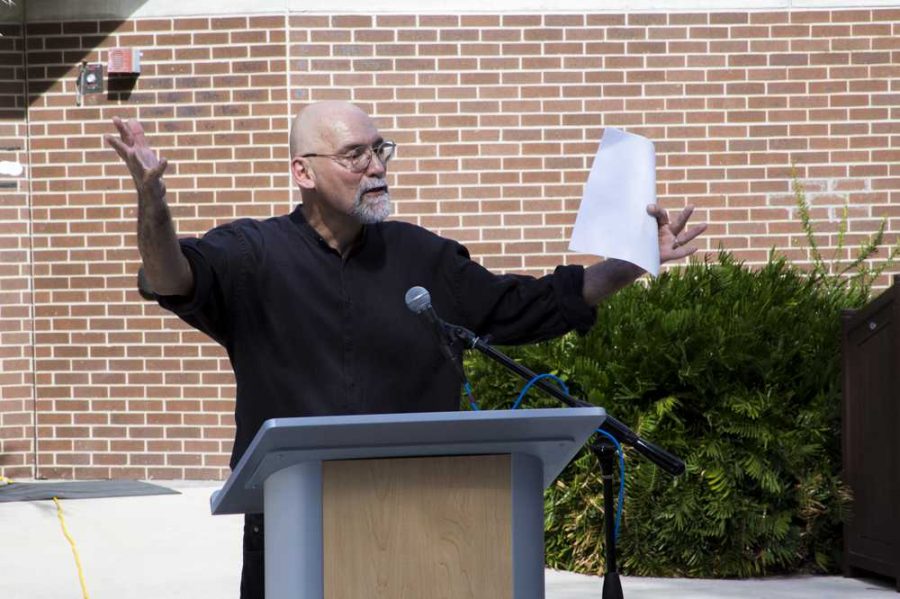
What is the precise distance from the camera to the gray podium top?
2.56 metres

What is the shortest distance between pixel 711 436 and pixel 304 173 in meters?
3.73

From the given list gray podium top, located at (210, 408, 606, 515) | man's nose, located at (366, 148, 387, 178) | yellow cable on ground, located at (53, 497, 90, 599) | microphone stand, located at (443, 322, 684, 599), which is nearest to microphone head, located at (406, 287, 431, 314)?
microphone stand, located at (443, 322, 684, 599)

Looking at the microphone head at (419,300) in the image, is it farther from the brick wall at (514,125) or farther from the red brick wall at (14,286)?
the red brick wall at (14,286)

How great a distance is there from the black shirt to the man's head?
0.16 meters

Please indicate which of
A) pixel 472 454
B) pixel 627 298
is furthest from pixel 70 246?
pixel 472 454

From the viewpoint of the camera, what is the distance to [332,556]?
2666 millimetres

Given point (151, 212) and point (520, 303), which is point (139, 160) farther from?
point (520, 303)

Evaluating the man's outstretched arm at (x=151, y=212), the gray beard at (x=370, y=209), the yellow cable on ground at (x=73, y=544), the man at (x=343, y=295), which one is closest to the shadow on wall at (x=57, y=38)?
the yellow cable on ground at (x=73, y=544)

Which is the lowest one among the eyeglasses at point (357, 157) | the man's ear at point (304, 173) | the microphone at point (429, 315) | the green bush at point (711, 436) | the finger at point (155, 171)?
the green bush at point (711, 436)

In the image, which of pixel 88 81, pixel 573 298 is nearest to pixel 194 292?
pixel 573 298

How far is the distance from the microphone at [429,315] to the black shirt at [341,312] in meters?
0.20

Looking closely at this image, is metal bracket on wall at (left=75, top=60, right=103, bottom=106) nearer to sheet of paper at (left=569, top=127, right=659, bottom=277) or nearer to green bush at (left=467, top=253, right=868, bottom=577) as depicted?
green bush at (left=467, top=253, right=868, bottom=577)

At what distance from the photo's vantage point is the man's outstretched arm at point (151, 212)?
10.4ft

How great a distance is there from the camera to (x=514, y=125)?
9953mm
